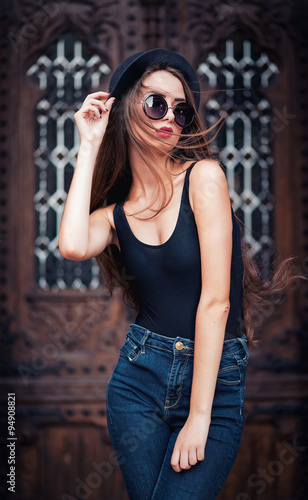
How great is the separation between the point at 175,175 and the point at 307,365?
2.04 metres

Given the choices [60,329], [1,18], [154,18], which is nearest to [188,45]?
[154,18]

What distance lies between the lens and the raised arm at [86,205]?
1351mm

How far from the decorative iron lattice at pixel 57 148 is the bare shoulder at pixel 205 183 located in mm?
1811

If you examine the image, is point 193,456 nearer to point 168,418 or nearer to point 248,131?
point 168,418

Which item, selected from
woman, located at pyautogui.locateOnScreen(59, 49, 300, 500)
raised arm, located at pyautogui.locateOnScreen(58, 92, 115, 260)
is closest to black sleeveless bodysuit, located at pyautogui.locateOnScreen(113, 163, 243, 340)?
woman, located at pyautogui.locateOnScreen(59, 49, 300, 500)

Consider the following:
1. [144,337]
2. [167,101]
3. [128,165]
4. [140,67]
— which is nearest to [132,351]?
[144,337]

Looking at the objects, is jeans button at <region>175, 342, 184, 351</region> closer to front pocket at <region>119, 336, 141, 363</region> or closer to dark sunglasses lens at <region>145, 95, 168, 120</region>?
front pocket at <region>119, 336, 141, 363</region>

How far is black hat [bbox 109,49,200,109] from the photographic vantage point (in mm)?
1391

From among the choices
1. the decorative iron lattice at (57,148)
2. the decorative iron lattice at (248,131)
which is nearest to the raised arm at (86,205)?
the decorative iron lattice at (57,148)

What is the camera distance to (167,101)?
1361 millimetres

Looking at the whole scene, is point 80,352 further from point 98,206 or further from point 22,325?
point 98,206

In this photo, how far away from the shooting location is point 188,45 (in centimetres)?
304

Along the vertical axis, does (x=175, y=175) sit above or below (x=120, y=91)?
below

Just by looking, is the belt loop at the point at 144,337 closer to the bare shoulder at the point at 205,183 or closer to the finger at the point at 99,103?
the bare shoulder at the point at 205,183
